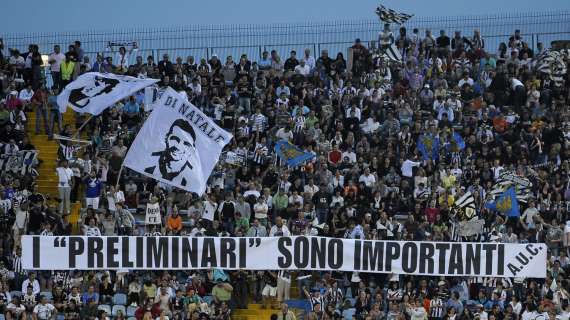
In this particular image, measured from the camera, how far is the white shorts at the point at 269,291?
33.9 m

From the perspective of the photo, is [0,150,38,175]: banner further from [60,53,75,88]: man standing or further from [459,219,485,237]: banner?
[459,219,485,237]: banner

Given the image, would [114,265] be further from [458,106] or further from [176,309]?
[458,106]

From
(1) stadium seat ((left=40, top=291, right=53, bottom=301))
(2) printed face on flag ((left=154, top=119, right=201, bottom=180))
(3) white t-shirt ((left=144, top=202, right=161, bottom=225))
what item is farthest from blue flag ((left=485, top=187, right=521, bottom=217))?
(1) stadium seat ((left=40, top=291, right=53, bottom=301))

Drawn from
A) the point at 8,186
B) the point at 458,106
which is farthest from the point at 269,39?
the point at 8,186

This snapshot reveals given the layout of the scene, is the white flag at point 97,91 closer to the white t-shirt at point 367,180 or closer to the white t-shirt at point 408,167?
the white t-shirt at point 367,180

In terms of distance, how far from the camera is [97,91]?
3662cm

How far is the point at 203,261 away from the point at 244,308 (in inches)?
52.9

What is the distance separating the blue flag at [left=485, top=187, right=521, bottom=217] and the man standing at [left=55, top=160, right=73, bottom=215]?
9707mm

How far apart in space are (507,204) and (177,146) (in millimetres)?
7730

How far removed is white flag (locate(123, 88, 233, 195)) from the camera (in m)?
33.4

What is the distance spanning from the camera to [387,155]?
37969 millimetres

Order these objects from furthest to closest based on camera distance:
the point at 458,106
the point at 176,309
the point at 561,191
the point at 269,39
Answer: the point at 269,39 < the point at 458,106 < the point at 561,191 < the point at 176,309

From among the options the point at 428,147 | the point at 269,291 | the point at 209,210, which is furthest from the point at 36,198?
the point at 428,147

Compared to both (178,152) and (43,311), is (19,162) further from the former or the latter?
(43,311)
